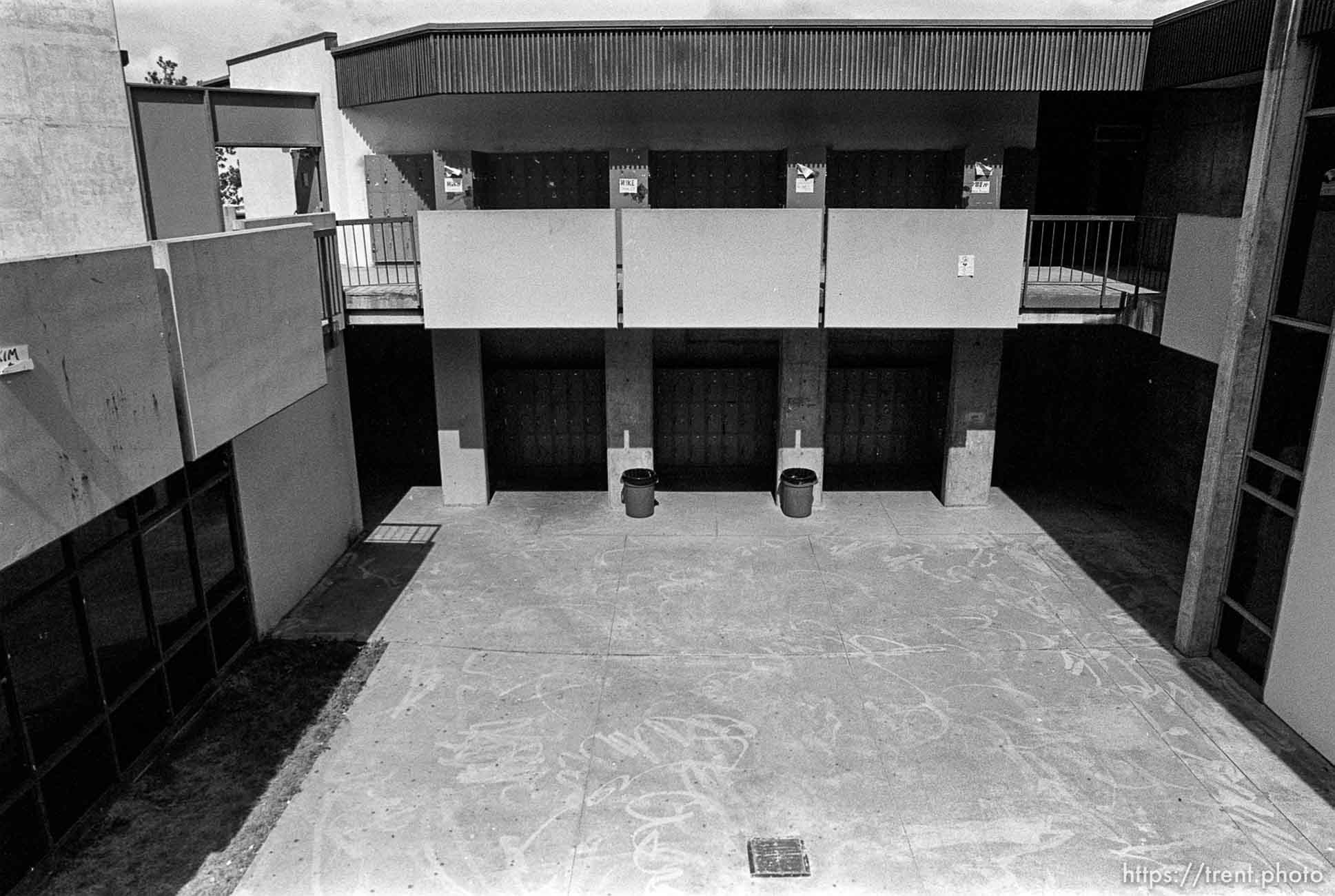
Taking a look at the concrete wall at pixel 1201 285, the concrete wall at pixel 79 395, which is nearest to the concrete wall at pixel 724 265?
the concrete wall at pixel 1201 285

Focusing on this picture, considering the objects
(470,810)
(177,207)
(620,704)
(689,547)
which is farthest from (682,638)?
(177,207)

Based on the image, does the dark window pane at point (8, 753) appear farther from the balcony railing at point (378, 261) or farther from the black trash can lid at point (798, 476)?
the black trash can lid at point (798, 476)

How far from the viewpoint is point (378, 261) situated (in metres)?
17.5

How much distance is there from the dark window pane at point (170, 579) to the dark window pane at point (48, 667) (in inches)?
49.1

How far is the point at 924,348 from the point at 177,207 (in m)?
13.6

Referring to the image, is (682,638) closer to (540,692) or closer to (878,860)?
(540,692)

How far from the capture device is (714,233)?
550 inches

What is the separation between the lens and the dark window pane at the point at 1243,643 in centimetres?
1104

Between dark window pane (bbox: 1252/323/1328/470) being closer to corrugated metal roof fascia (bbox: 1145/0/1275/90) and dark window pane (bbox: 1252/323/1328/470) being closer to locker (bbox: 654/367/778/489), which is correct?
corrugated metal roof fascia (bbox: 1145/0/1275/90)

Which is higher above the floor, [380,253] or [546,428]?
[380,253]

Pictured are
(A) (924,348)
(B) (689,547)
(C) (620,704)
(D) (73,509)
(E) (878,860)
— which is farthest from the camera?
(A) (924,348)

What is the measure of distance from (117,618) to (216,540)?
210 cm

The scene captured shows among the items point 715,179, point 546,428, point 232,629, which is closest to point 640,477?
point 546,428

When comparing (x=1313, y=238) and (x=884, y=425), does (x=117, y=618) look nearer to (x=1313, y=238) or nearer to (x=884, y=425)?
(x=1313, y=238)
